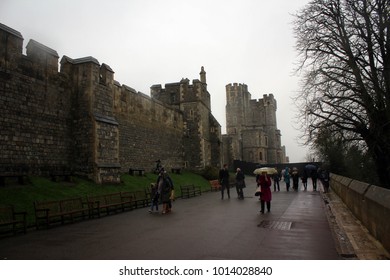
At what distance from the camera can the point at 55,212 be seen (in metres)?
10.6

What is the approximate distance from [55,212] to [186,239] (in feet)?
17.8

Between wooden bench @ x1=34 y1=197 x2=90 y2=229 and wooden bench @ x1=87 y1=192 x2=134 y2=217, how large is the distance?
0.47 meters

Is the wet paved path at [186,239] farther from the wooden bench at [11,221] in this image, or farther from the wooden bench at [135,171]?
the wooden bench at [135,171]

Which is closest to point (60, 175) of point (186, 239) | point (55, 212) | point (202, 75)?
point (55, 212)

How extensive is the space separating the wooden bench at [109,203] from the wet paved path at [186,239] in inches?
55.6

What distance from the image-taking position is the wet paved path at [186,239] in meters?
5.96

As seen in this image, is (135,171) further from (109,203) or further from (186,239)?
(186,239)

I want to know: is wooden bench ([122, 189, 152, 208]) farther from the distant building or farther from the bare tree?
the distant building

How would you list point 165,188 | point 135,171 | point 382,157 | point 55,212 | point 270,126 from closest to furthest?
point 55,212, point 165,188, point 382,157, point 135,171, point 270,126

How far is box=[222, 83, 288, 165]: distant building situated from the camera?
232 feet

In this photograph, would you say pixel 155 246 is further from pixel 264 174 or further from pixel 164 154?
pixel 164 154

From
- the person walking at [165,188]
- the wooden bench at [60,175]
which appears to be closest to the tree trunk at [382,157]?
the person walking at [165,188]

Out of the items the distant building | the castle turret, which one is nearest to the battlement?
the distant building

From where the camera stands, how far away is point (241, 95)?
247 feet
